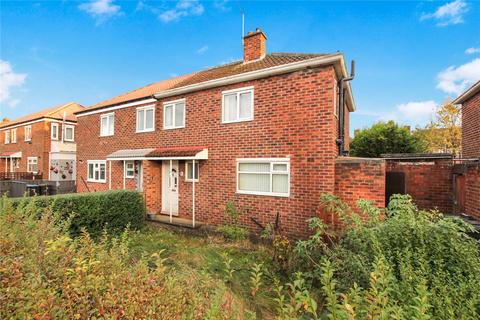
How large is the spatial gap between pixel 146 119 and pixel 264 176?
23.8 feet

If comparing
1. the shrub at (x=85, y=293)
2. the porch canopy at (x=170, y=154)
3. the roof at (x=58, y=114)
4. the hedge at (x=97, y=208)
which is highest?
the roof at (x=58, y=114)

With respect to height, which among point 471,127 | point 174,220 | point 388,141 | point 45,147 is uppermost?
point 471,127

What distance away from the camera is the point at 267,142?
26.8ft

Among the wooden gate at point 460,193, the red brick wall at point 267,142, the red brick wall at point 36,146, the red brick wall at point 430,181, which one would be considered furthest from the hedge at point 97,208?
the red brick wall at point 36,146

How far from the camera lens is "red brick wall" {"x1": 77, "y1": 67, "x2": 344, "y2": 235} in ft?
23.9

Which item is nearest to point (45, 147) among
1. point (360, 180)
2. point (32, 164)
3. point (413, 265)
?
point (32, 164)

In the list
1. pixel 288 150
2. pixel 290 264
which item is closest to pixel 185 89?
pixel 288 150

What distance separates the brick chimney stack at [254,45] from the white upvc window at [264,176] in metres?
5.06

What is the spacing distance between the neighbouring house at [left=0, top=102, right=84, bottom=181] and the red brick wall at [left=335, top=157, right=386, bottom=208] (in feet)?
81.0

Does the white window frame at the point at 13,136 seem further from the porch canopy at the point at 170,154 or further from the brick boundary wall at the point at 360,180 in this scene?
the brick boundary wall at the point at 360,180

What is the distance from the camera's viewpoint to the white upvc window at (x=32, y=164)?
22719mm

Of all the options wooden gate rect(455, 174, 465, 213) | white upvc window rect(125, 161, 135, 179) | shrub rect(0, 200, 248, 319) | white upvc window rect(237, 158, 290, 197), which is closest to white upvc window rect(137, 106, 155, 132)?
white upvc window rect(125, 161, 135, 179)

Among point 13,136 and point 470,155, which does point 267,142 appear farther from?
point 13,136

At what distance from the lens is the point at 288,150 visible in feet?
25.5
